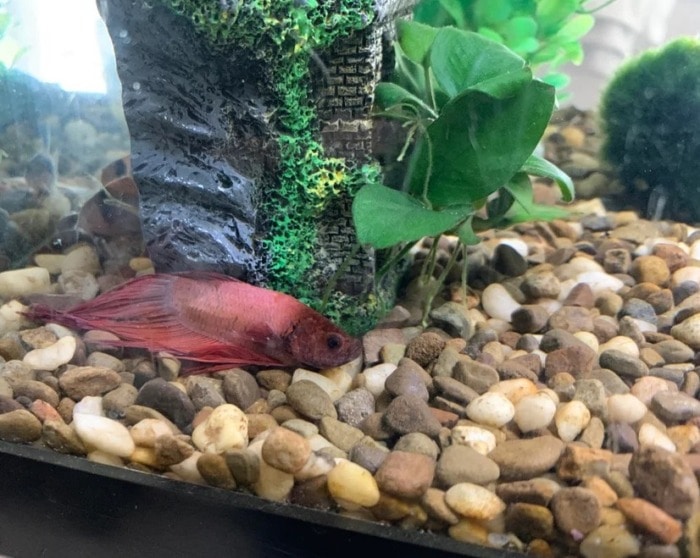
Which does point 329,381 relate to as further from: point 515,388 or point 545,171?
point 545,171

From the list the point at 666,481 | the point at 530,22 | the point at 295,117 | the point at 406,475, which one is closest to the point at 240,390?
the point at 406,475

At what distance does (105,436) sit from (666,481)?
45.1 inches

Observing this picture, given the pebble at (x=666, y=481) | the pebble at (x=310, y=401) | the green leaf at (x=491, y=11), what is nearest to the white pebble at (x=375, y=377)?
the pebble at (x=310, y=401)

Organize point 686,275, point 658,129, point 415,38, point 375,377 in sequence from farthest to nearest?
Answer: point 658,129 < point 686,275 < point 415,38 < point 375,377

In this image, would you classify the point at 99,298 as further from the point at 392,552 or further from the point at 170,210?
the point at 392,552

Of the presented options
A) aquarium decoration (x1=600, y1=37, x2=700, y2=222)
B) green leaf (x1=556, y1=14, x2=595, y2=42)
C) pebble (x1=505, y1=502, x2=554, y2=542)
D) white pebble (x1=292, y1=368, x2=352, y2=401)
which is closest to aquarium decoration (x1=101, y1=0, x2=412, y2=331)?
white pebble (x1=292, y1=368, x2=352, y2=401)

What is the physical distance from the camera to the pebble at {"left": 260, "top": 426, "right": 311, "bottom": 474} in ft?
4.40

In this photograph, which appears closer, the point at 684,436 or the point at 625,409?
the point at 684,436

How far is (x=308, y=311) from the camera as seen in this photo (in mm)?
1726

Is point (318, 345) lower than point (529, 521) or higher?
higher

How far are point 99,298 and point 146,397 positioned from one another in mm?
467

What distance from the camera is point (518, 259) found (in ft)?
7.70

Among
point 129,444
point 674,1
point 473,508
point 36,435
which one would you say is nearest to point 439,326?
point 473,508

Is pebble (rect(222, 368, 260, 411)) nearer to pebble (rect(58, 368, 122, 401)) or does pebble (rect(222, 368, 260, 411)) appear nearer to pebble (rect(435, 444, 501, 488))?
pebble (rect(58, 368, 122, 401))
